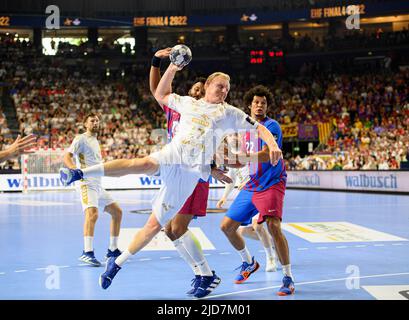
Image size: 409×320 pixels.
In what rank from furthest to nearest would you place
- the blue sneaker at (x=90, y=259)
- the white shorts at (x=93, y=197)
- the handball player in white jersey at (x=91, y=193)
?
the white shorts at (x=93, y=197), the handball player in white jersey at (x=91, y=193), the blue sneaker at (x=90, y=259)

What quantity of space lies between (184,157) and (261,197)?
1.40m

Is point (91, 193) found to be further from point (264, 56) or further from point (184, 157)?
point (264, 56)

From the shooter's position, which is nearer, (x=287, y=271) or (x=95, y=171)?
(x=95, y=171)

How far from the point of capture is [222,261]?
993cm

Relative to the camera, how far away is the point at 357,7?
4247 centimetres

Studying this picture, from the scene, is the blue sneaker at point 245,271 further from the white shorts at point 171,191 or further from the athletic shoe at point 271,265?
the white shorts at point 171,191

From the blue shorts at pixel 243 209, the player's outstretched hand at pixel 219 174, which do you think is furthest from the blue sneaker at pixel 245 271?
the player's outstretched hand at pixel 219 174

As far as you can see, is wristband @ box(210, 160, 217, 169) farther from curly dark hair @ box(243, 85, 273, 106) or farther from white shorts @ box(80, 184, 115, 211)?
white shorts @ box(80, 184, 115, 211)

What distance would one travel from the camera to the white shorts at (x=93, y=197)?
10.2 metres

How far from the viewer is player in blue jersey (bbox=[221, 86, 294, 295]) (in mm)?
7711

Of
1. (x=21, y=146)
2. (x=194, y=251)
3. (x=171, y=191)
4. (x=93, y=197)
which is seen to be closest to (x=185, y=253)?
(x=194, y=251)

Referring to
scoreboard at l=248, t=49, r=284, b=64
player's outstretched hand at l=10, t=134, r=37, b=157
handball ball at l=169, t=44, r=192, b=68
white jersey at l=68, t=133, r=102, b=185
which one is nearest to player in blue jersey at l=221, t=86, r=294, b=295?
handball ball at l=169, t=44, r=192, b=68
